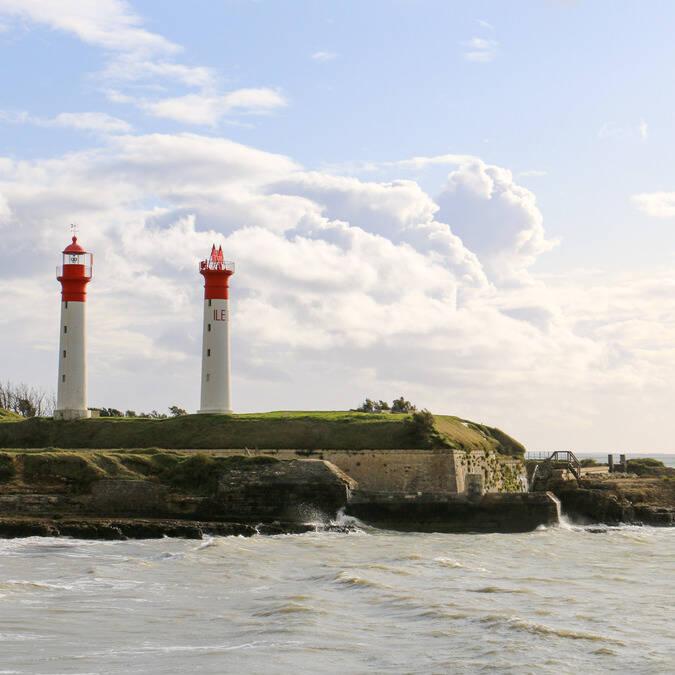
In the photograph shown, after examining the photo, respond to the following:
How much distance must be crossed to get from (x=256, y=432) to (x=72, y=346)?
1110 centimetres

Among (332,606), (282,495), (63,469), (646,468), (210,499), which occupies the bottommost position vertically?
(332,606)

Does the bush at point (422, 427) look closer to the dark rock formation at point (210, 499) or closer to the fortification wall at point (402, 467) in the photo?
the fortification wall at point (402, 467)

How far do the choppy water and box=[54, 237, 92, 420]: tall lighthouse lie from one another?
17272 millimetres

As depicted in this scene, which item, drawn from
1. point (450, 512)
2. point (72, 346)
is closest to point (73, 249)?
point (72, 346)

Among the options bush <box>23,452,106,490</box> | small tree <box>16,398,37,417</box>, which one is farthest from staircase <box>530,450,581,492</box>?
small tree <box>16,398,37,417</box>

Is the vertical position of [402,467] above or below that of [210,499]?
above

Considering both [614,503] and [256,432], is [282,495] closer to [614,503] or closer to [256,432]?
[256,432]

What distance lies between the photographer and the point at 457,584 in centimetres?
2056

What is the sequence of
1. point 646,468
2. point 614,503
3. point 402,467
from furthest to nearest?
point 646,468, point 402,467, point 614,503

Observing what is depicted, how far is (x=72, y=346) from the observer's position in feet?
142

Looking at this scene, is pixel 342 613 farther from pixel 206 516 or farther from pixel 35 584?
pixel 206 516

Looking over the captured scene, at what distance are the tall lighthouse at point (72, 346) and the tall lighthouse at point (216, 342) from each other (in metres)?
6.16

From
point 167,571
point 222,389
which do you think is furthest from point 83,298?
point 167,571

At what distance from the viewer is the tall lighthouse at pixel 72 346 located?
43.2m
